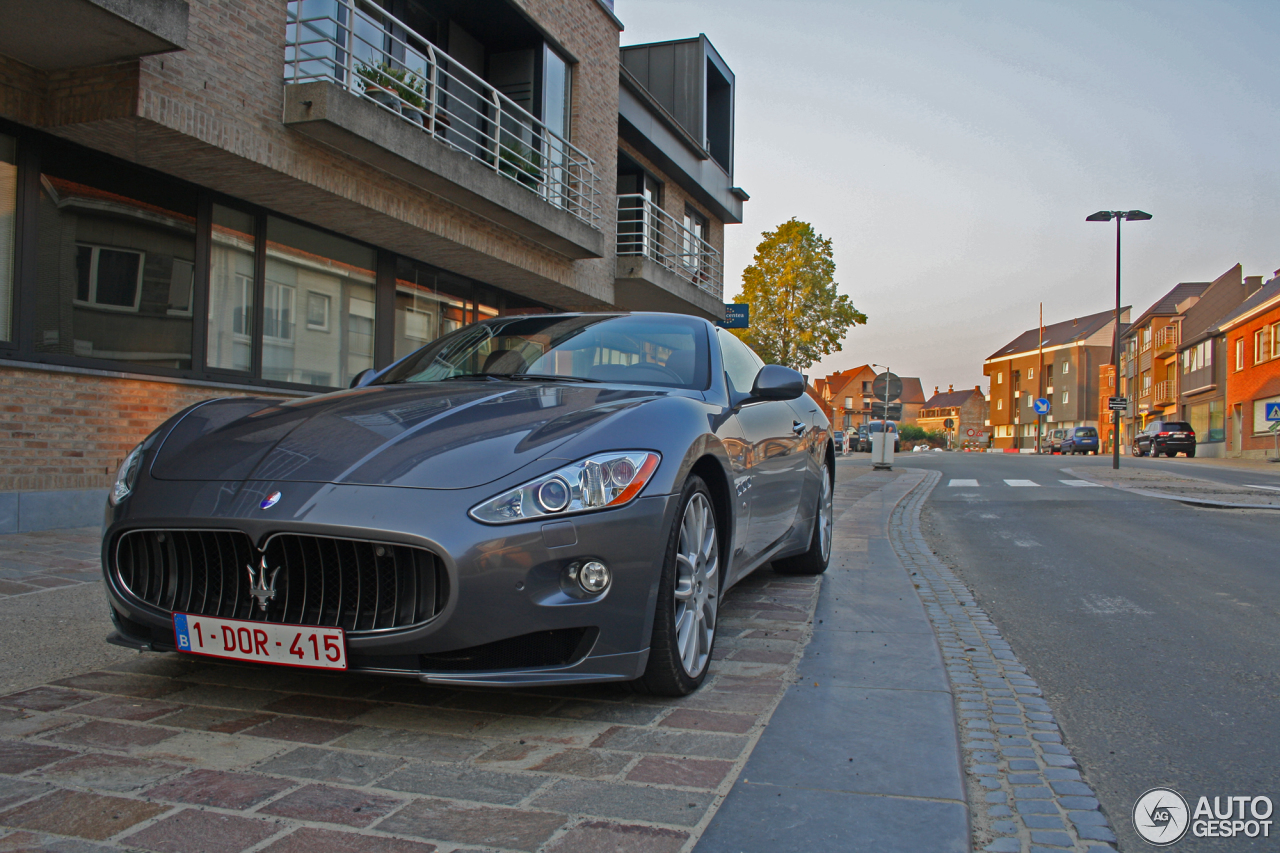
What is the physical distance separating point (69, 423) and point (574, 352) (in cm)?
506

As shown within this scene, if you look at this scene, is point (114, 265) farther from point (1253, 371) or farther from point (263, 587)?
point (1253, 371)

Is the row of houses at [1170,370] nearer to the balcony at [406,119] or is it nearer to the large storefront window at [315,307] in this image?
the balcony at [406,119]

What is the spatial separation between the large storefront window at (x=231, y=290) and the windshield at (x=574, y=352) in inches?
196

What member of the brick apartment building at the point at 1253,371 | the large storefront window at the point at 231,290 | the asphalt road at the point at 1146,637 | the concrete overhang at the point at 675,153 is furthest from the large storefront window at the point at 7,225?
the brick apartment building at the point at 1253,371

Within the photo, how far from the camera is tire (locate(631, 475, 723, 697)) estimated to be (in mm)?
2768

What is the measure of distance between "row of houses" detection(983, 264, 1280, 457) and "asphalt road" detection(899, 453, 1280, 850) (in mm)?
26921

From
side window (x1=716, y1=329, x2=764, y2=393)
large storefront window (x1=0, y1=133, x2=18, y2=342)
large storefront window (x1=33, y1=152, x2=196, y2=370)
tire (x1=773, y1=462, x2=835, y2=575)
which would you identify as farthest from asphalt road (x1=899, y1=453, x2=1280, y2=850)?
large storefront window (x1=0, y1=133, x2=18, y2=342)

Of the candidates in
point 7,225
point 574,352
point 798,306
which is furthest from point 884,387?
point 574,352

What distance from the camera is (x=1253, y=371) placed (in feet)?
139

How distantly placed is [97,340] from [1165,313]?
67.6m

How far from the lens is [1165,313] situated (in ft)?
202

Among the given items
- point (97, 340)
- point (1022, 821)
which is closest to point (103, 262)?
point (97, 340)

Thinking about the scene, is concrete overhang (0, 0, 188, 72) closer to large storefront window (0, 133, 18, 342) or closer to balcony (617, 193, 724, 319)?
large storefront window (0, 133, 18, 342)

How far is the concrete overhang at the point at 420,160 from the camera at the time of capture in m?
8.00
